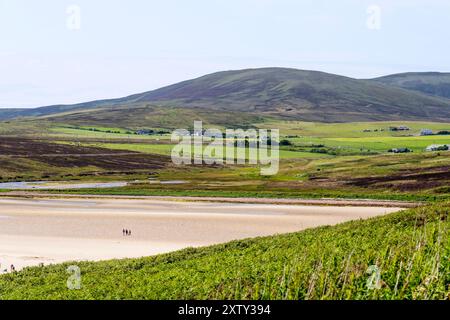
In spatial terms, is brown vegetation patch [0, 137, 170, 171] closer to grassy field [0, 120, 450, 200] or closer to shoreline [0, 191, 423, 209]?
grassy field [0, 120, 450, 200]

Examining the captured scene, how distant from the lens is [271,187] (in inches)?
4306

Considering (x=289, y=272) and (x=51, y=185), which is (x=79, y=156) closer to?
(x=51, y=185)

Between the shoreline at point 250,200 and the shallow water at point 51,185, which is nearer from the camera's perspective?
the shoreline at point 250,200

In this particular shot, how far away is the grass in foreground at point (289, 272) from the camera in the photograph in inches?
749

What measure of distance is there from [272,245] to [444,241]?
36.3ft

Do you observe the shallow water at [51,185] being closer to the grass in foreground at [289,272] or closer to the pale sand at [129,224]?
the pale sand at [129,224]

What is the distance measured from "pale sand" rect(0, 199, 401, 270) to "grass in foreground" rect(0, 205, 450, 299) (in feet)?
40.0

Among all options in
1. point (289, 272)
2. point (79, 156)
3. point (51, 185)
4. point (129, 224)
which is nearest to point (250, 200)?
point (129, 224)

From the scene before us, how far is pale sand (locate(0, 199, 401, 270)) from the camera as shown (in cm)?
4825

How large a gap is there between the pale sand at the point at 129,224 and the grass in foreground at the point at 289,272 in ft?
40.0

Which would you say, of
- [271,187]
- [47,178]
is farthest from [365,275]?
[47,178]

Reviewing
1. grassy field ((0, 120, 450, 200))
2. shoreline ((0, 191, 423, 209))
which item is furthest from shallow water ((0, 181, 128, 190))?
shoreline ((0, 191, 423, 209))

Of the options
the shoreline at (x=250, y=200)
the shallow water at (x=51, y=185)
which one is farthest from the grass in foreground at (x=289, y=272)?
the shallow water at (x=51, y=185)

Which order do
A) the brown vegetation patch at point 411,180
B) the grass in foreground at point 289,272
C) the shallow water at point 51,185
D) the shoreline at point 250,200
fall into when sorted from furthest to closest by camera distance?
the shallow water at point 51,185, the brown vegetation patch at point 411,180, the shoreline at point 250,200, the grass in foreground at point 289,272
